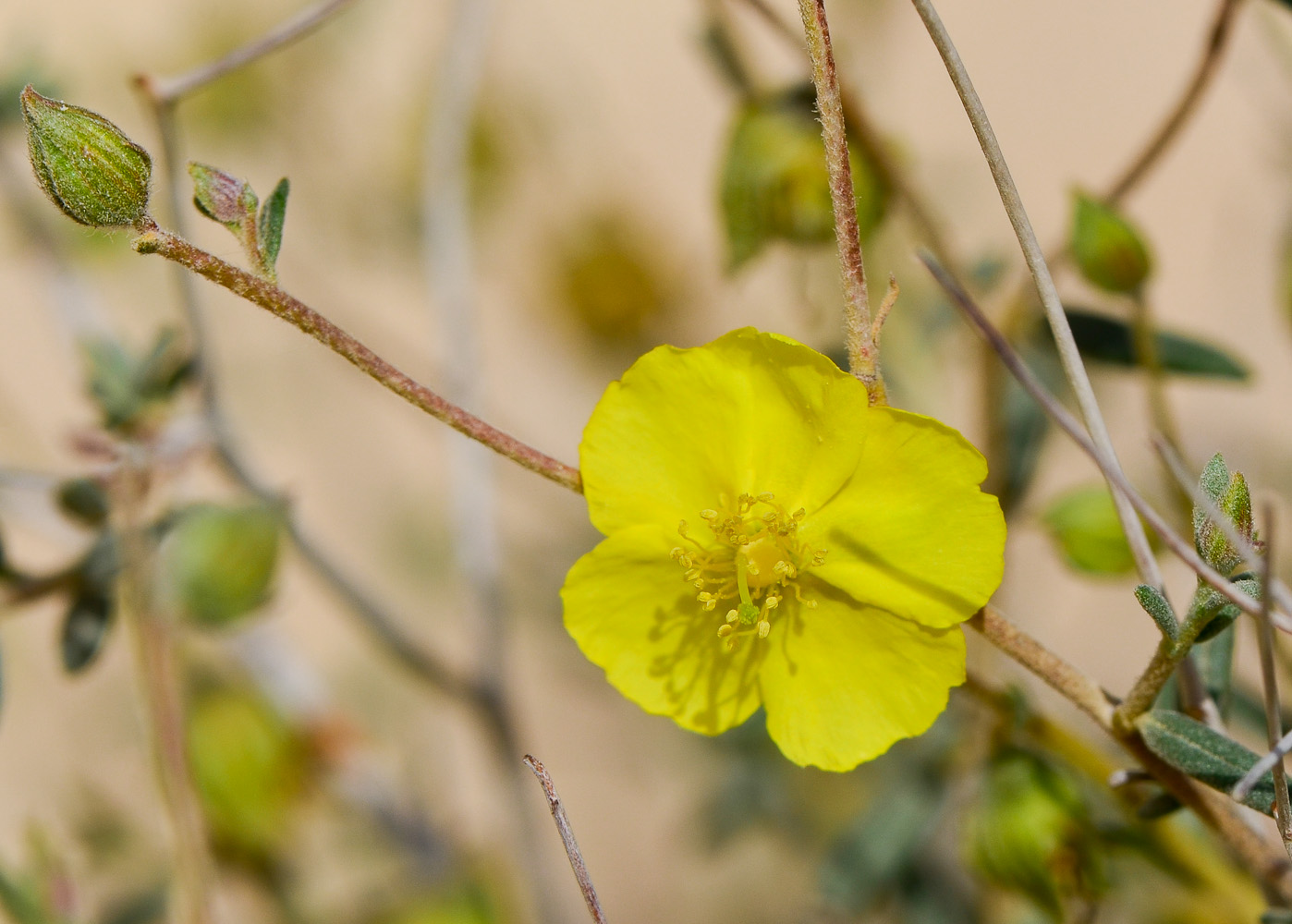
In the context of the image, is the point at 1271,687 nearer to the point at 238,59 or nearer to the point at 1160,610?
the point at 1160,610

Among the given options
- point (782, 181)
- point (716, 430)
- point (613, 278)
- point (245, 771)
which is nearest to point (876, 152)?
point (782, 181)

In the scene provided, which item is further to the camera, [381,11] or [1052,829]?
[381,11]

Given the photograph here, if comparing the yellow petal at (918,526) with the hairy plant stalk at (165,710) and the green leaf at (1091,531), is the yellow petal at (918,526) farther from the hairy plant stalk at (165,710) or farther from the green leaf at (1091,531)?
the hairy plant stalk at (165,710)

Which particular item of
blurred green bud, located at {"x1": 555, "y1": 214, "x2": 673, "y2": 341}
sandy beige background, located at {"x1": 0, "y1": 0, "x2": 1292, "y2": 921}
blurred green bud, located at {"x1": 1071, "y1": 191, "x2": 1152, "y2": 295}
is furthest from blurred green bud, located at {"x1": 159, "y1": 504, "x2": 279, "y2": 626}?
blurred green bud, located at {"x1": 555, "y1": 214, "x2": 673, "y2": 341}

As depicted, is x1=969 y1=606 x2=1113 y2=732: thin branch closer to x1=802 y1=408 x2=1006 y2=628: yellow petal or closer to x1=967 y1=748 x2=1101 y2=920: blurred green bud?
x1=802 y1=408 x2=1006 y2=628: yellow petal

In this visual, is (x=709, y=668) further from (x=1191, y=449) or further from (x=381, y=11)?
(x=381, y=11)

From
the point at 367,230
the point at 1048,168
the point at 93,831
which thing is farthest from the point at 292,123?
the point at 1048,168
